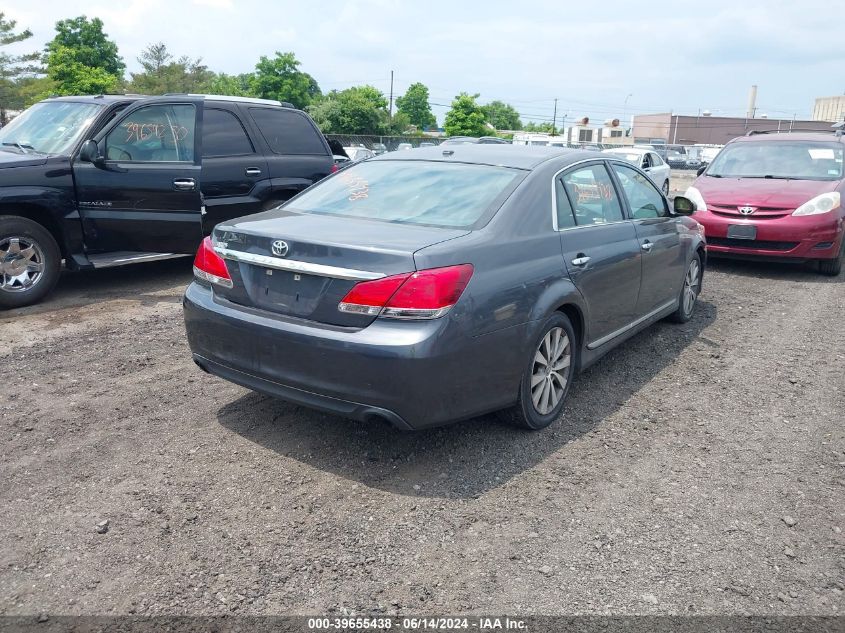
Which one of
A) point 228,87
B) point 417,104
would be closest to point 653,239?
point 228,87

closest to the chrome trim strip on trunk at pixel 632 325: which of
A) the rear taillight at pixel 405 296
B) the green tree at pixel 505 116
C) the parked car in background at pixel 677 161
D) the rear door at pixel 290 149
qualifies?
the rear taillight at pixel 405 296

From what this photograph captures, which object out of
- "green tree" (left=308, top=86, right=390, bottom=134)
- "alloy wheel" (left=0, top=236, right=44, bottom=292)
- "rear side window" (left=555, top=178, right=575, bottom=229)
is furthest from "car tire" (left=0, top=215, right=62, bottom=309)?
"green tree" (left=308, top=86, right=390, bottom=134)

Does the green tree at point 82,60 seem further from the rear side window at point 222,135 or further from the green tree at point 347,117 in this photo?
the rear side window at point 222,135

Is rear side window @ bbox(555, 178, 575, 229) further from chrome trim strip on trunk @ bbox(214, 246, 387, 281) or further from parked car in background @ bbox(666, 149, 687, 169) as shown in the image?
parked car in background @ bbox(666, 149, 687, 169)

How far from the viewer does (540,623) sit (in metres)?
2.64

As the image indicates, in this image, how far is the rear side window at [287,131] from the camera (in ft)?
27.0

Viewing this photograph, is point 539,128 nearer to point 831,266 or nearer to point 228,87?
point 228,87

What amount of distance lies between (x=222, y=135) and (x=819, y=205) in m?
7.21

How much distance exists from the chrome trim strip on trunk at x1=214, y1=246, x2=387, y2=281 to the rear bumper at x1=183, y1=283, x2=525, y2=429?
0.24m

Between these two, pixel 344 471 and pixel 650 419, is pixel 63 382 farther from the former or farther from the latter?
pixel 650 419

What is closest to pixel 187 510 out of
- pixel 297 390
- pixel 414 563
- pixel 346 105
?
pixel 297 390

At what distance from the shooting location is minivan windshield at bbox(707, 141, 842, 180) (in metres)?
9.55

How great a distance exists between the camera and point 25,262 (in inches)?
254

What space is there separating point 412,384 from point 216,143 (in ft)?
17.5
